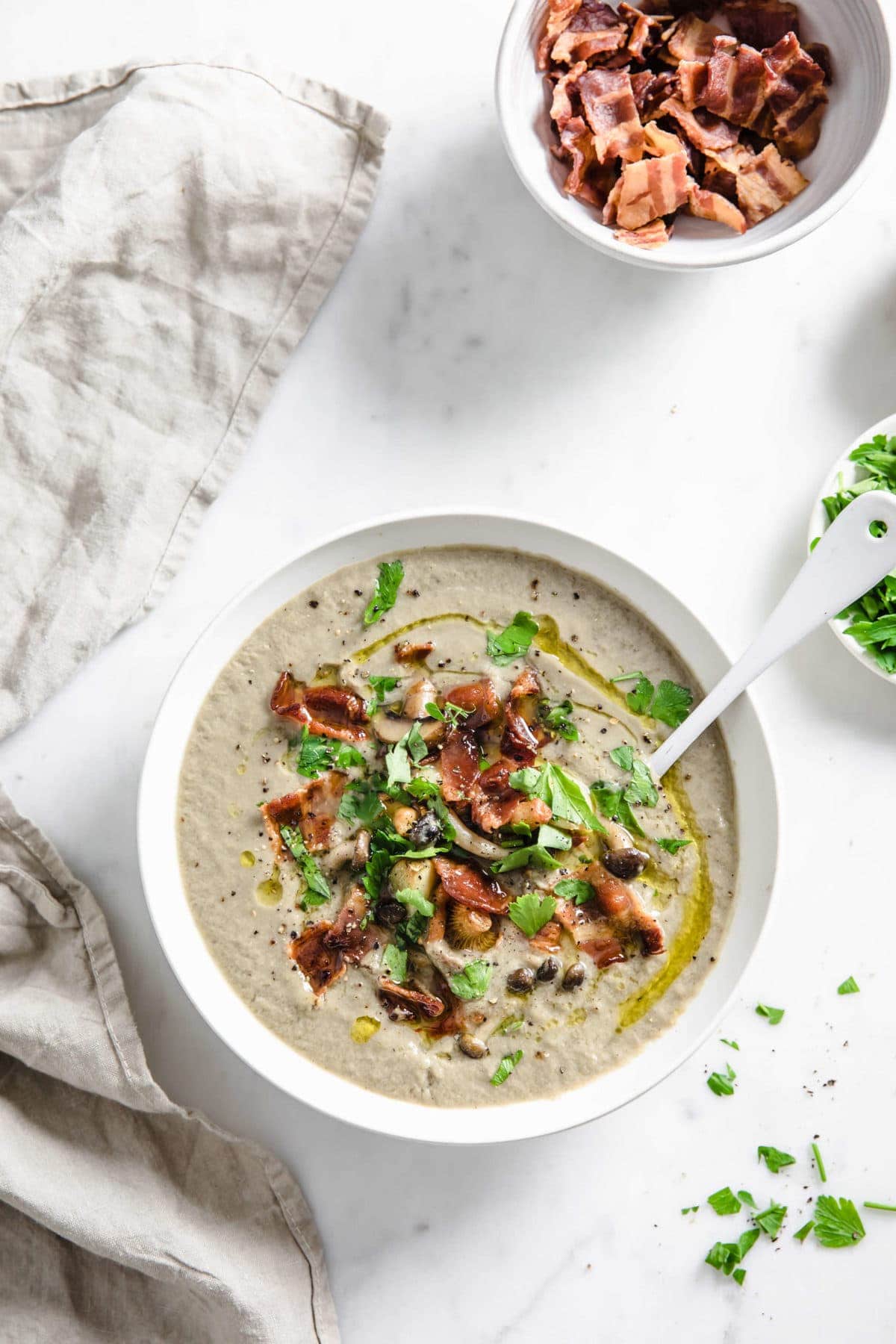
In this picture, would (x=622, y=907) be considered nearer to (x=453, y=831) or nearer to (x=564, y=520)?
(x=453, y=831)

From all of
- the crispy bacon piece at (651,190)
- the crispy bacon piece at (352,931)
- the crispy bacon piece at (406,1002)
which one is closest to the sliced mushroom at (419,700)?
the crispy bacon piece at (352,931)

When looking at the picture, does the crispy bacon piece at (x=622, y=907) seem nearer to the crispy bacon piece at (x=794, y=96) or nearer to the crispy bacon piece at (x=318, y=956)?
the crispy bacon piece at (x=318, y=956)

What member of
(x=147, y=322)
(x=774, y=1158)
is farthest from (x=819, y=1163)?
(x=147, y=322)

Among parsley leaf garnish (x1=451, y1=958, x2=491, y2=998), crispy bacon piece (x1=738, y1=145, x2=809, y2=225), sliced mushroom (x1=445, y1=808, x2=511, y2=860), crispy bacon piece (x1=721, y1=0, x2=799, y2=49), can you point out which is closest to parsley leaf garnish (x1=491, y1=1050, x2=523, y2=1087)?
parsley leaf garnish (x1=451, y1=958, x2=491, y2=998)

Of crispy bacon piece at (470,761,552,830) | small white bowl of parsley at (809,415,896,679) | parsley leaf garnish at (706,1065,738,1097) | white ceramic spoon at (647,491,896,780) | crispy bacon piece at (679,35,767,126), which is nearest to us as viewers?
white ceramic spoon at (647,491,896,780)

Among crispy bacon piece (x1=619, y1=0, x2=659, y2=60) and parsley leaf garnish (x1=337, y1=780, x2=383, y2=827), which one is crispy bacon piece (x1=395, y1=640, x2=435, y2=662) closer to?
parsley leaf garnish (x1=337, y1=780, x2=383, y2=827)
